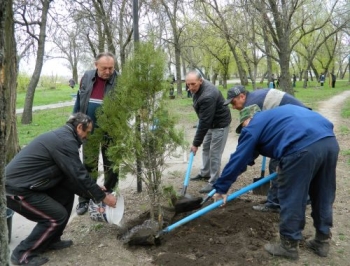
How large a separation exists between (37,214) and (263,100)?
265 cm

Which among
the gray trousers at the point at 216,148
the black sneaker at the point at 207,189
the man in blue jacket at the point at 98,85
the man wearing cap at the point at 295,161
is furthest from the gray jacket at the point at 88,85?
the black sneaker at the point at 207,189

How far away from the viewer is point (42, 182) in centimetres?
325

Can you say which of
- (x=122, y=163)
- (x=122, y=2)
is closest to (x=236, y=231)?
(x=122, y=163)

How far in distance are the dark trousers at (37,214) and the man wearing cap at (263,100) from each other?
212 cm

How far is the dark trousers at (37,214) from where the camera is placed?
3.21 m

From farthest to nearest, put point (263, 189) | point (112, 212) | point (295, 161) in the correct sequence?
point (263, 189)
point (112, 212)
point (295, 161)

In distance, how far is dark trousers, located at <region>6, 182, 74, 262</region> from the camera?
10.5 ft

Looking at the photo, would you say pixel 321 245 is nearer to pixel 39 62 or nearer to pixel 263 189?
pixel 263 189

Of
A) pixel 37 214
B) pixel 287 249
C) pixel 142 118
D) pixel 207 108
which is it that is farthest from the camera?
pixel 207 108

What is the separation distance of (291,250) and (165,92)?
1.89 metres

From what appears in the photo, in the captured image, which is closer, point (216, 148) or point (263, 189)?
point (263, 189)

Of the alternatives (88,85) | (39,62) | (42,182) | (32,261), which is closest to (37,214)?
(42,182)

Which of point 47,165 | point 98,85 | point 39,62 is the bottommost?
point 47,165

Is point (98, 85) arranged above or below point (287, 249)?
above
